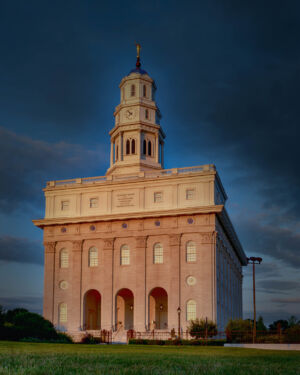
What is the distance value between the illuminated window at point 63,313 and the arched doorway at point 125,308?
250 inches

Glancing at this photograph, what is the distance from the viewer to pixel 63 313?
61.0m

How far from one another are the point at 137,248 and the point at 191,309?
9307 millimetres

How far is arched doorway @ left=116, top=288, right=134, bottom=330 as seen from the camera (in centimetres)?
6209

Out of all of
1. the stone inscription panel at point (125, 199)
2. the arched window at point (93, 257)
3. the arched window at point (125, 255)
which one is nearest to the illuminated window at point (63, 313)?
the arched window at point (93, 257)

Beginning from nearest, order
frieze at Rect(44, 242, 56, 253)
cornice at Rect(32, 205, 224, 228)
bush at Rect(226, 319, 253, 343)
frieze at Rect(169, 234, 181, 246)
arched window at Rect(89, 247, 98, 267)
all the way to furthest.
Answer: bush at Rect(226, 319, 253, 343) → cornice at Rect(32, 205, 224, 228) → frieze at Rect(169, 234, 181, 246) → arched window at Rect(89, 247, 98, 267) → frieze at Rect(44, 242, 56, 253)

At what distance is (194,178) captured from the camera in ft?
192

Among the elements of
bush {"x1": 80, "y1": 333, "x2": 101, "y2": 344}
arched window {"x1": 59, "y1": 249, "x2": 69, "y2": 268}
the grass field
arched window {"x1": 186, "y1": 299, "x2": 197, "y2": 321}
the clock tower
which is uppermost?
the clock tower

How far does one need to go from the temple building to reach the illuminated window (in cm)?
12

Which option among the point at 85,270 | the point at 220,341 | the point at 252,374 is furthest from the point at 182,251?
the point at 252,374

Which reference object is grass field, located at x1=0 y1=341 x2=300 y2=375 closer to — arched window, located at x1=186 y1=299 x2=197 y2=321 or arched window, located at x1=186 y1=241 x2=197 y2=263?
arched window, located at x1=186 y1=299 x2=197 y2=321

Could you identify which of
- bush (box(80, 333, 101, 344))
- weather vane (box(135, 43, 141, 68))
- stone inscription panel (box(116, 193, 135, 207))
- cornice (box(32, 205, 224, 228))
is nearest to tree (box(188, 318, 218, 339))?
bush (box(80, 333, 101, 344))

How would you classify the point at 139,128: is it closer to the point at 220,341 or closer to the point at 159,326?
the point at 159,326

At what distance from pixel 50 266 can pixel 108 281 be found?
27.3 ft

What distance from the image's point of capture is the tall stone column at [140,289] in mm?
56469
